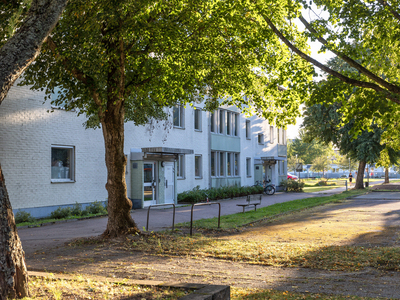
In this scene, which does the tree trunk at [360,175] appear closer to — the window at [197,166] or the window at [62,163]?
the window at [197,166]

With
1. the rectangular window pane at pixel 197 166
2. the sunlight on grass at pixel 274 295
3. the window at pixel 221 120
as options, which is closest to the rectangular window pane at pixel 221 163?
the window at pixel 221 120

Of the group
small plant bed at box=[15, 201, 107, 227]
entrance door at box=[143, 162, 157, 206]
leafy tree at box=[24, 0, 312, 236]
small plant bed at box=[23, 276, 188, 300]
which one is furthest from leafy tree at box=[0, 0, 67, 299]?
entrance door at box=[143, 162, 157, 206]

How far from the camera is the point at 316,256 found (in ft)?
26.9

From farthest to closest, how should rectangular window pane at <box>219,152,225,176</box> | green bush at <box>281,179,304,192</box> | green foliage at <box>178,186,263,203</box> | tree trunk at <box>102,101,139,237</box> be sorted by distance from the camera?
green bush at <box>281,179,304,192</box> → rectangular window pane at <box>219,152,225,176</box> → green foliage at <box>178,186,263,203</box> → tree trunk at <box>102,101,139,237</box>

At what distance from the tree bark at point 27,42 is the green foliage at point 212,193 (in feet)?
67.2

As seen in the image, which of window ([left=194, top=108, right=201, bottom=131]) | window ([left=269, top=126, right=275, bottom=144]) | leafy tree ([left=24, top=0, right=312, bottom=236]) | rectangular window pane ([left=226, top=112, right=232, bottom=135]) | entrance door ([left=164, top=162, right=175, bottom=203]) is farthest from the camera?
window ([left=269, top=126, right=275, bottom=144])

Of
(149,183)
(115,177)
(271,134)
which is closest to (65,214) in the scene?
(149,183)

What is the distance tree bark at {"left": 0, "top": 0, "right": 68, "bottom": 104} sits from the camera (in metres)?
4.68

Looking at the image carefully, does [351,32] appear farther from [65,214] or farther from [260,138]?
[260,138]

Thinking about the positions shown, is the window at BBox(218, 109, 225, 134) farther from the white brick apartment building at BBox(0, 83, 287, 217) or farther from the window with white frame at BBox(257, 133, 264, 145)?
the window with white frame at BBox(257, 133, 264, 145)

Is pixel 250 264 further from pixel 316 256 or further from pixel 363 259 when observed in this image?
pixel 363 259

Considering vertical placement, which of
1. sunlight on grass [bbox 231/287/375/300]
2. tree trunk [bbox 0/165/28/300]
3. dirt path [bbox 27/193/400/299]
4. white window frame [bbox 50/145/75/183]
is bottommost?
dirt path [bbox 27/193/400/299]

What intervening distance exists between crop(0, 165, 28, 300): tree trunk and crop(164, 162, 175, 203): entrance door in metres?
18.9

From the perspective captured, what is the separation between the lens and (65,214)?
55.7 feet
